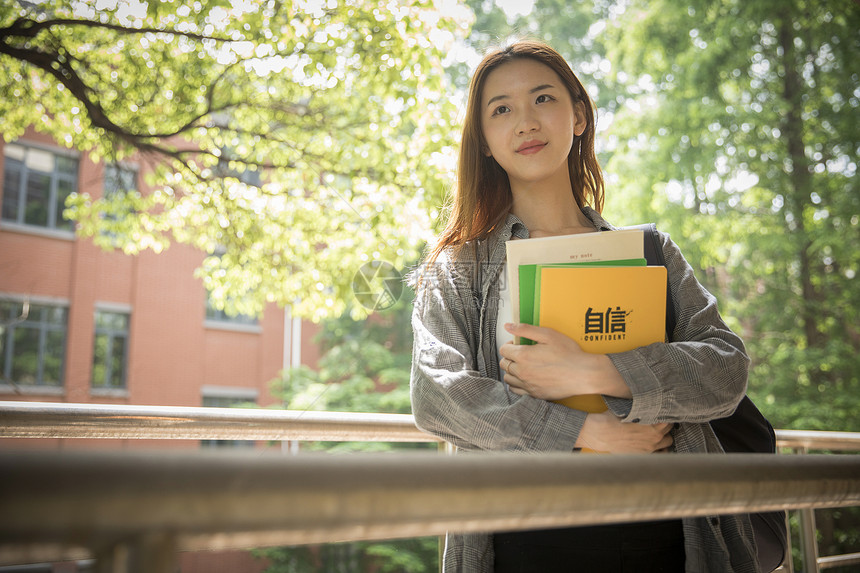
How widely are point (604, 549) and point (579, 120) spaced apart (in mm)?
714

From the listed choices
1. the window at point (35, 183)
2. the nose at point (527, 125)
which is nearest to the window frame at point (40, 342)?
the window at point (35, 183)

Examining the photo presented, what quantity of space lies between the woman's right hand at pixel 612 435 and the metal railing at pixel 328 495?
32cm

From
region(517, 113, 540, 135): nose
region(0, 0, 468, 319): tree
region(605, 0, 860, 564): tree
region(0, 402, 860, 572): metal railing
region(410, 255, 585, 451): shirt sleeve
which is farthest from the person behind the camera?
region(605, 0, 860, 564): tree

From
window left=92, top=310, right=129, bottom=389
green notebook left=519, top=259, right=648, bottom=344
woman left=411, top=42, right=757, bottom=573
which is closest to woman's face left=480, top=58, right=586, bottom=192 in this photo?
woman left=411, top=42, right=757, bottom=573

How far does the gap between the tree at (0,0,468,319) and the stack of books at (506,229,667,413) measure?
107 inches

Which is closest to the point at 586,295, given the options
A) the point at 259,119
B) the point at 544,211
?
the point at 544,211

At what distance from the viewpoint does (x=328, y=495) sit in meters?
0.27

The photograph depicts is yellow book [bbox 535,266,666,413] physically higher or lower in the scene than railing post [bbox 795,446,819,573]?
higher

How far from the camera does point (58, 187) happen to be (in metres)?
8.08

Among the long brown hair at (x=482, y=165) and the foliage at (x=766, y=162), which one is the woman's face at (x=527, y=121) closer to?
the long brown hair at (x=482, y=165)

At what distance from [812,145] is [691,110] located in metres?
1.40

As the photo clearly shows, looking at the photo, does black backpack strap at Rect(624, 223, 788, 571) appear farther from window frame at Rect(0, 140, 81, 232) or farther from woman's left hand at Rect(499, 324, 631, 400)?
window frame at Rect(0, 140, 81, 232)

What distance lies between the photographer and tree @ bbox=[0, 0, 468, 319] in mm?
3549

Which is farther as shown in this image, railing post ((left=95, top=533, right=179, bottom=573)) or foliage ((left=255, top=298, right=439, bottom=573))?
foliage ((left=255, top=298, right=439, bottom=573))
